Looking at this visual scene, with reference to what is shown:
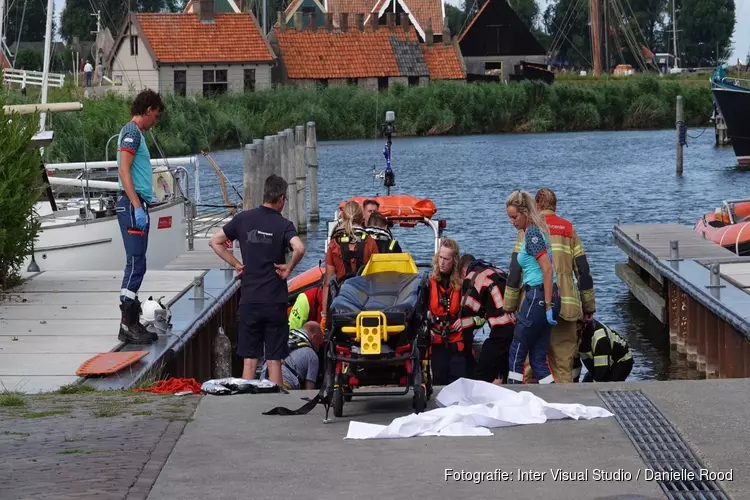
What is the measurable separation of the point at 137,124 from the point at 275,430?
12.8ft

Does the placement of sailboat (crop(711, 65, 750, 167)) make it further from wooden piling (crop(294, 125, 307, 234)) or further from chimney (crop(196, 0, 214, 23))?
chimney (crop(196, 0, 214, 23))

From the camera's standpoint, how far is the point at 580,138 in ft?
267

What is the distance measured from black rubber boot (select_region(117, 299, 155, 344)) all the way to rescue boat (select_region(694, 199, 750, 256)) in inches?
441

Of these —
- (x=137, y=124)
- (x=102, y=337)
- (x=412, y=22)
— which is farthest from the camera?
(x=412, y=22)

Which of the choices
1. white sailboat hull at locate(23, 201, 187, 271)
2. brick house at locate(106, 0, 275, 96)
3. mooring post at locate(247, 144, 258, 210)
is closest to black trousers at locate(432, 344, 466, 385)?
white sailboat hull at locate(23, 201, 187, 271)

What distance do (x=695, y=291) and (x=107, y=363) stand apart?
7377mm

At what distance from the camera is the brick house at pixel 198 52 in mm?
86125

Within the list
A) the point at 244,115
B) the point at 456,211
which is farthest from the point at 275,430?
the point at 244,115

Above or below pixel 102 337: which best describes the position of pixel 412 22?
above

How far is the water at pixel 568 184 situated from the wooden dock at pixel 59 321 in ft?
22.8

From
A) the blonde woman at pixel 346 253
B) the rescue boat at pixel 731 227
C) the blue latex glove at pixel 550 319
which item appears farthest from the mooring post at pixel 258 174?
the blue latex glove at pixel 550 319

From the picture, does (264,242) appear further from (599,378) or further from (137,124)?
(599,378)

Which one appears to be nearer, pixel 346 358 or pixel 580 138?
pixel 346 358

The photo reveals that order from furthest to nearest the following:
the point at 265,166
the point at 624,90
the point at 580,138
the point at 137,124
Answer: the point at 624,90 → the point at 580,138 → the point at 265,166 → the point at 137,124
